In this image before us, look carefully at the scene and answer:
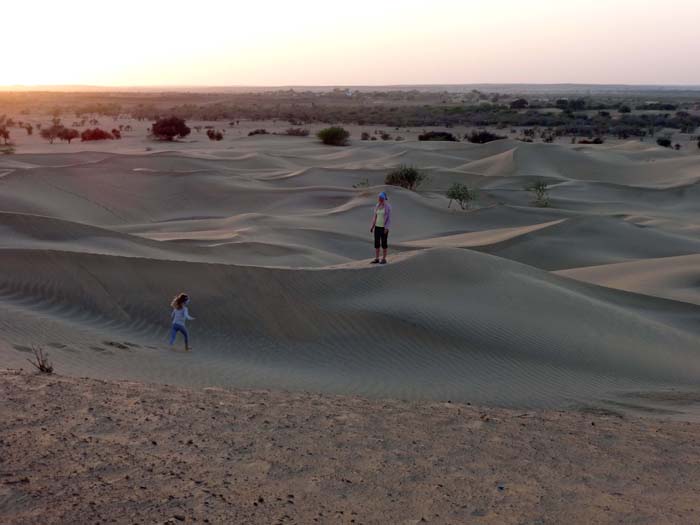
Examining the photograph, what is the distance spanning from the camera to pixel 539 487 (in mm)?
5805

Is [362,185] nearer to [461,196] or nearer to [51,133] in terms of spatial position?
[461,196]

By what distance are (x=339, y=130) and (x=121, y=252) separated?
1382 inches

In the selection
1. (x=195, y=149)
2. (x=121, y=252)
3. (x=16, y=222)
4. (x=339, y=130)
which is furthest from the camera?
(x=339, y=130)

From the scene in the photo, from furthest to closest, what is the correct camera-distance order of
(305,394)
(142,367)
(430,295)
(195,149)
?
1. (195,149)
2. (430,295)
3. (142,367)
4. (305,394)

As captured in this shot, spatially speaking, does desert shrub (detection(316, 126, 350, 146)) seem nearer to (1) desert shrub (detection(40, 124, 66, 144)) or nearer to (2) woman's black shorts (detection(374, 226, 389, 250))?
(1) desert shrub (detection(40, 124, 66, 144))

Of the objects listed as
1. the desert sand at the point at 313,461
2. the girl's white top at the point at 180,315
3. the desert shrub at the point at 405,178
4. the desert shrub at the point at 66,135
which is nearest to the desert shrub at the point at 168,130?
the desert shrub at the point at 66,135

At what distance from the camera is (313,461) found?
6.07 metres

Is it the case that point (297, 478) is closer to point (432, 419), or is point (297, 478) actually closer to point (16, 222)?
point (432, 419)

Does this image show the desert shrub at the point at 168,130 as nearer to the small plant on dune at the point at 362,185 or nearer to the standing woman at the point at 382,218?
the small plant on dune at the point at 362,185

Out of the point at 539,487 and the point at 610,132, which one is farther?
the point at 610,132

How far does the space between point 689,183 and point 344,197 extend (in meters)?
15.4

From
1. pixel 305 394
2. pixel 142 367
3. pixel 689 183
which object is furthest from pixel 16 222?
pixel 689 183

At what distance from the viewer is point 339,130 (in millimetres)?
49656

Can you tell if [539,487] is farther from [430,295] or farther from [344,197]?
[344,197]
